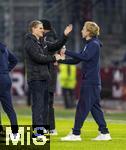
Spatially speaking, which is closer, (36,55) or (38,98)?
(36,55)

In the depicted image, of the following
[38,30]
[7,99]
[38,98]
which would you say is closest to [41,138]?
[38,98]

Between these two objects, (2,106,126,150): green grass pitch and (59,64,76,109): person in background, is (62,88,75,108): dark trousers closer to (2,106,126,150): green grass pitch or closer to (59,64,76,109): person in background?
(59,64,76,109): person in background

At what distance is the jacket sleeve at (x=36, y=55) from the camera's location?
15.9 metres

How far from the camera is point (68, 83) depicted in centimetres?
3172

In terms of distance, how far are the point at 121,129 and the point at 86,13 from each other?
43.1 feet

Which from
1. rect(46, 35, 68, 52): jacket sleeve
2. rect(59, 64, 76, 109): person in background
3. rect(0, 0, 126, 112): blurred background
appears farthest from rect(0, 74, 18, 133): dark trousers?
rect(0, 0, 126, 112): blurred background

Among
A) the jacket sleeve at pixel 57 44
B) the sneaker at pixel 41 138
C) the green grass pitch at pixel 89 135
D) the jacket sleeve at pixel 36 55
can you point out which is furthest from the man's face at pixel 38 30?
the green grass pitch at pixel 89 135

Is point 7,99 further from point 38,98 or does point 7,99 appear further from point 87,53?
point 87,53

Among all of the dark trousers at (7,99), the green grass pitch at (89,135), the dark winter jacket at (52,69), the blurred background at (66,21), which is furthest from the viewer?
the blurred background at (66,21)

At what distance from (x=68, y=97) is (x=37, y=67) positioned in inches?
602

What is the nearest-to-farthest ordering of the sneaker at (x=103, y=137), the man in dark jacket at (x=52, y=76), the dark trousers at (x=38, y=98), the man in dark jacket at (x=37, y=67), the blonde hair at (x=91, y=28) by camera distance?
the man in dark jacket at (x=37, y=67)
the dark trousers at (x=38, y=98)
the blonde hair at (x=91, y=28)
the sneaker at (x=103, y=137)
the man in dark jacket at (x=52, y=76)

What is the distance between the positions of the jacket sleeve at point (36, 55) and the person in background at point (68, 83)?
1521 centimetres

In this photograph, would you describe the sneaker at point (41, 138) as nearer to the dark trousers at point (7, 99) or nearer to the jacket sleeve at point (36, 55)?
the dark trousers at point (7, 99)

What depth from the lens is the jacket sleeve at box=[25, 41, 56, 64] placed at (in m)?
15.9
